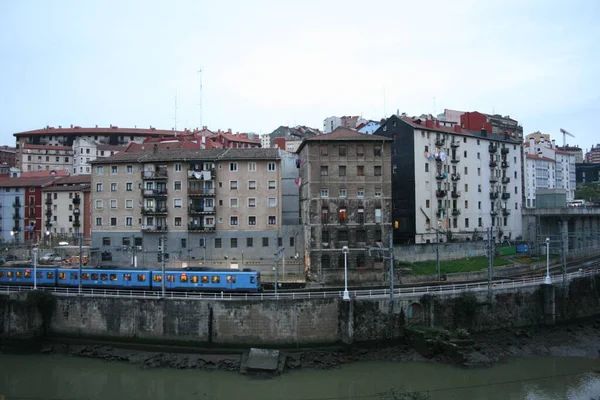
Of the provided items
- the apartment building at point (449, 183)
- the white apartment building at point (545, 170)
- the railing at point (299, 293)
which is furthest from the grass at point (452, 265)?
the white apartment building at point (545, 170)

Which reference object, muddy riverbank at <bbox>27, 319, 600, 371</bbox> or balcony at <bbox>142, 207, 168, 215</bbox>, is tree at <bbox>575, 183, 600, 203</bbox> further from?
balcony at <bbox>142, 207, 168, 215</bbox>

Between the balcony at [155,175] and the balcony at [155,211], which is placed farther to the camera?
the balcony at [155,175]

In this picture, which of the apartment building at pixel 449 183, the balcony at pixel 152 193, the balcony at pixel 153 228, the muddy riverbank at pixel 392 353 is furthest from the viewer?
the apartment building at pixel 449 183

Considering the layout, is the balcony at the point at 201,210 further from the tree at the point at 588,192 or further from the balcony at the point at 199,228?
the tree at the point at 588,192

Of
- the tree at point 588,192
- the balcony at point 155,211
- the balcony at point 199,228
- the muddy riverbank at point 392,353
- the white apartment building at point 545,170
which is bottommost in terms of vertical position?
the muddy riverbank at point 392,353

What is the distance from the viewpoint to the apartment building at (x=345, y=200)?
6419 cm

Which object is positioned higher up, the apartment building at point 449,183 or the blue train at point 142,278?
the apartment building at point 449,183

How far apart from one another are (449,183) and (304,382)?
1930 inches

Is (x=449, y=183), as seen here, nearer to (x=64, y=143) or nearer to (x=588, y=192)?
(x=588, y=192)

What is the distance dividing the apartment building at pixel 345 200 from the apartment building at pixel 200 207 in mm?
7612

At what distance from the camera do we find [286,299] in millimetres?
48844

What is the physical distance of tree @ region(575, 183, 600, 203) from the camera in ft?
434

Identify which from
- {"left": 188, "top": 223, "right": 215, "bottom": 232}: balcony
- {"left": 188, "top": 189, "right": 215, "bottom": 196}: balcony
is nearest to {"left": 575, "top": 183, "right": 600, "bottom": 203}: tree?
{"left": 188, "top": 189, "right": 215, "bottom": 196}: balcony

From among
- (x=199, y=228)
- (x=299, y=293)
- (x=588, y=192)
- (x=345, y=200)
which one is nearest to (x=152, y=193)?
(x=199, y=228)
